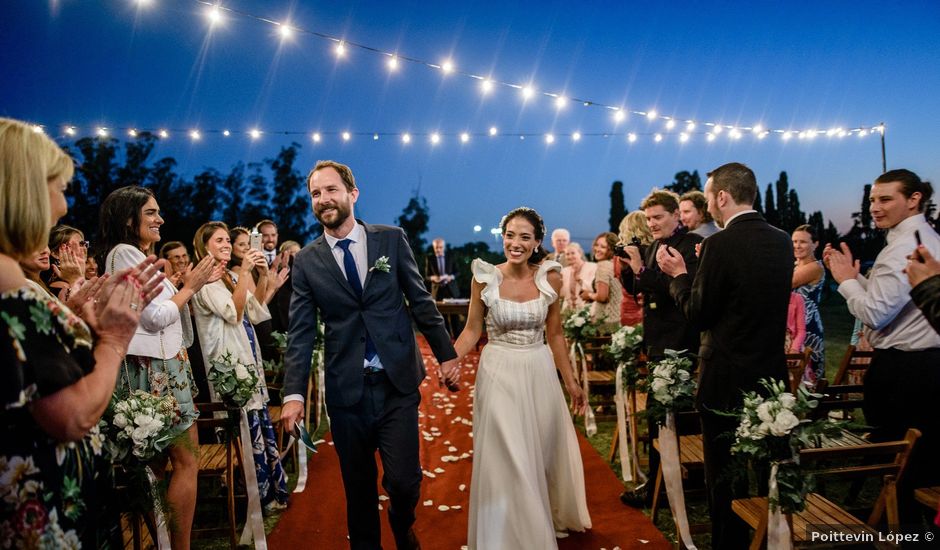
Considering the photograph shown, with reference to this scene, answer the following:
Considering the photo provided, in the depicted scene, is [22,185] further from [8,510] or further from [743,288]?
[743,288]

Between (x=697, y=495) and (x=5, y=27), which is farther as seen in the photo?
(x=5, y=27)

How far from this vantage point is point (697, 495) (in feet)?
13.0

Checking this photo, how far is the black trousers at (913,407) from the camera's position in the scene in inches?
123

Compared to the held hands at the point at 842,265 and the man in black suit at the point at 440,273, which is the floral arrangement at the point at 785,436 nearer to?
the held hands at the point at 842,265

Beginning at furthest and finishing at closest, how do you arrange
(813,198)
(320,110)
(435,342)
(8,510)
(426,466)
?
(320,110) < (813,198) < (426,466) < (435,342) < (8,510)

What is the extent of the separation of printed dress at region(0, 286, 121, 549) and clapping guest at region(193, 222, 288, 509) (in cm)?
241

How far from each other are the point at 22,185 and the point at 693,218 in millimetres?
4281

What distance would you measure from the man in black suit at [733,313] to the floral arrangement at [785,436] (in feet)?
1.04

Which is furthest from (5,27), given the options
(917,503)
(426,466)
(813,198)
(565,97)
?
(813,198)

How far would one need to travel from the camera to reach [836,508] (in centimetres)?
288

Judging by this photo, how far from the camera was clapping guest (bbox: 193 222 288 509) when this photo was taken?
170 inches

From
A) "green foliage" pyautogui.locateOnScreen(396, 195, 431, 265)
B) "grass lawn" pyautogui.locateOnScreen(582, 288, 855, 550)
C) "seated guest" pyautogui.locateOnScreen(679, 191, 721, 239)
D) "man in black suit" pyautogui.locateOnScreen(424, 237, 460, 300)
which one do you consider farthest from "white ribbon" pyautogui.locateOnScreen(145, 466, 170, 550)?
"green foliage" pyautogui.locateOnScreen(396, 195, 431, 265)

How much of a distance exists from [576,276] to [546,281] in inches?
214

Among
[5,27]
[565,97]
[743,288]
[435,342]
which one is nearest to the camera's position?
[743,288]
